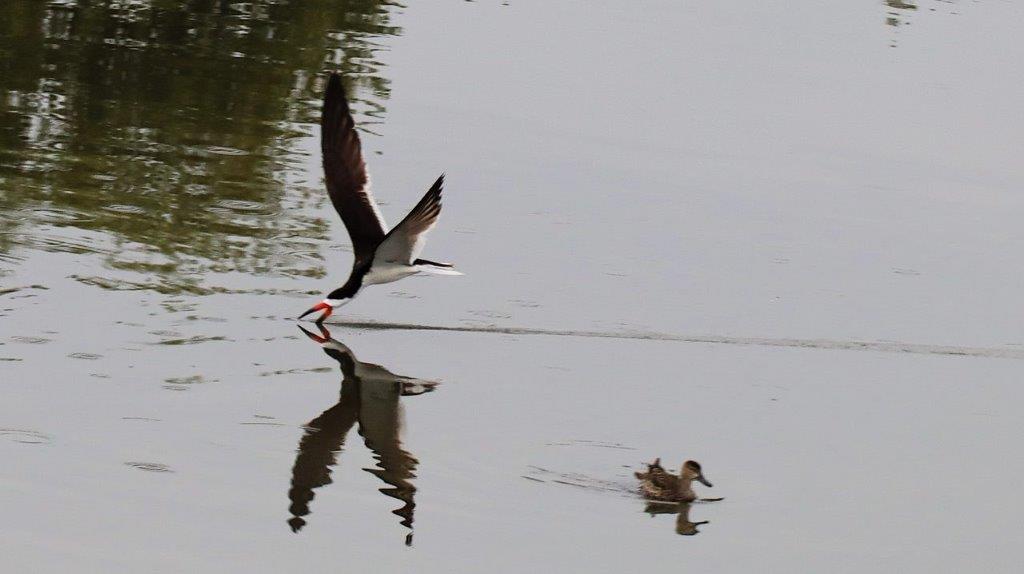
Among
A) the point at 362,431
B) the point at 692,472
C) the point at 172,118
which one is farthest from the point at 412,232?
the point at 172,118

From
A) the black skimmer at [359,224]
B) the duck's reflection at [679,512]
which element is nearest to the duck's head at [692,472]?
the duck's reflection at [679,512]

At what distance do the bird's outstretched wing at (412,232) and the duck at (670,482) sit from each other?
231 cm

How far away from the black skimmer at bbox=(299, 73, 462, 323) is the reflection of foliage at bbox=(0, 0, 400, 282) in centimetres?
78

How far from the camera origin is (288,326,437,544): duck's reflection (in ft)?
25.0

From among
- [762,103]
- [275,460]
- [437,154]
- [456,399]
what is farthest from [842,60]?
[275,460]

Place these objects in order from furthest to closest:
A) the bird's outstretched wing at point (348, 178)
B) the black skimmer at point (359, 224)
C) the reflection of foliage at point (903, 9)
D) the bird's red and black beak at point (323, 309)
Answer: the reflection of foliage at point (903, 9) → the bird's outstretched wing at point (348, 178) → the bird's red and black beak at point (323, 309) → the black skimmer at point (359, 224)

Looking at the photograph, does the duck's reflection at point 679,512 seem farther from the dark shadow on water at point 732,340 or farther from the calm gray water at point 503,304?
the dark shadow on water at point 732,340

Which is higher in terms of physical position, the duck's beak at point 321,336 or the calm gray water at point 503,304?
the calm gray water at point 503,304

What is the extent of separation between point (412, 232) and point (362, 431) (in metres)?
1.65

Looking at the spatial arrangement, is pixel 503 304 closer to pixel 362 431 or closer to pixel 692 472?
pixel 362 431

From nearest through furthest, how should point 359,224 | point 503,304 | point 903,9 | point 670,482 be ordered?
point 670,482
point 359,224
point 503,304
point 903,9

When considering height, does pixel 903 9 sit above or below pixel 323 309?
above

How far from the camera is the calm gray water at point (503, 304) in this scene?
7.49m

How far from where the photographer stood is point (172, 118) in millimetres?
14000
